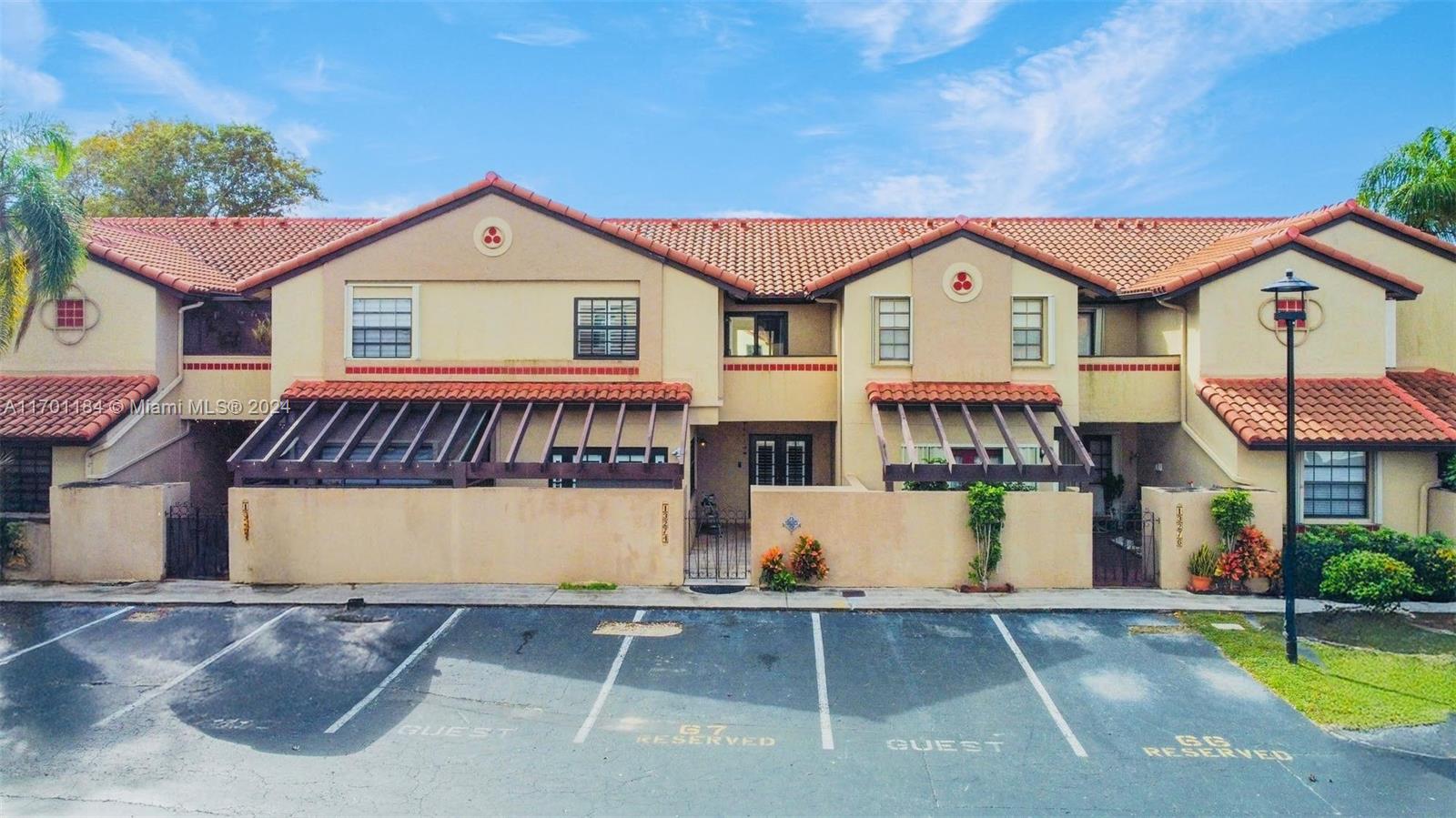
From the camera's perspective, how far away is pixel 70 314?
837 inches

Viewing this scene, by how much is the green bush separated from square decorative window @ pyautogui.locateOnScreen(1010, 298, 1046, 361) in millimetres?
7461

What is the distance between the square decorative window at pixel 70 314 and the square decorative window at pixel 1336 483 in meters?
29.1

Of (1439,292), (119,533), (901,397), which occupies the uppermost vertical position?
(1439,292)

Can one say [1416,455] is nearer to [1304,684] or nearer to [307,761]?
[1304,684]

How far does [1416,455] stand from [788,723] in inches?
647

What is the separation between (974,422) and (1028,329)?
9.54 ft

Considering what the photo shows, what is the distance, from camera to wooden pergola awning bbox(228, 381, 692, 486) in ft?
59.1

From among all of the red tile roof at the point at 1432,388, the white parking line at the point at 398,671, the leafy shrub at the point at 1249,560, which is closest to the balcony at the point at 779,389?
the white parking line at the point at 398,671

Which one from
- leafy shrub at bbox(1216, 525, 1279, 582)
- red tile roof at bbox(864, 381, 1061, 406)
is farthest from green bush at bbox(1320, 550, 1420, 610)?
red tile roof at bbox(864, 381, 1061, 406)

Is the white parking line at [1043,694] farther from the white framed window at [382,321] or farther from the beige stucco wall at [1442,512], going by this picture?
the white framed window at [382,321]

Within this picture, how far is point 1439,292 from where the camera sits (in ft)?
71.9

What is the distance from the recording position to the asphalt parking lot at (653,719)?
31.3 ft

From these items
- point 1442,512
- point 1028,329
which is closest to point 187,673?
point 1028,329

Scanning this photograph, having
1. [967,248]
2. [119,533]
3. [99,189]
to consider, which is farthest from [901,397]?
[99,189]
